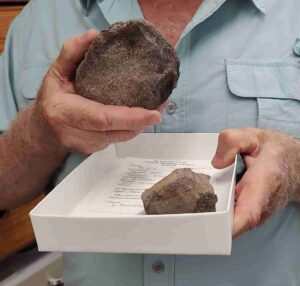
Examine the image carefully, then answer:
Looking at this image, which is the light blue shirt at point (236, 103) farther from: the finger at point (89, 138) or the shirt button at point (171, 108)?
the finger at point (89, 138)

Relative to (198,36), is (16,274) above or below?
below

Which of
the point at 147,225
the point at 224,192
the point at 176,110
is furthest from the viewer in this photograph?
the point at 176,110

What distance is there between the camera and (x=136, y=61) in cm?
59

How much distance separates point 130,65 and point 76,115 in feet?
0.28

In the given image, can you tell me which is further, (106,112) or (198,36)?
(198,36)

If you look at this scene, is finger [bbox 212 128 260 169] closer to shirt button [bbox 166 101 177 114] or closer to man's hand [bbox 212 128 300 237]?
man's hand [bbox 212 128 300 237]

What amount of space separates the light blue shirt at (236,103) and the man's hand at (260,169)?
72 millimetres

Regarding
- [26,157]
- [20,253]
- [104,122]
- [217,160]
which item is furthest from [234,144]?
[20,253]

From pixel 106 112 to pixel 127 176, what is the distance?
134 mm

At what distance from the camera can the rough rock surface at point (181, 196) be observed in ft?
1.73

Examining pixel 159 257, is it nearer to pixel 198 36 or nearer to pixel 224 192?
pixel 224 192

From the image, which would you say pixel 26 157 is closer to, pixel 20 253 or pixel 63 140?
pixel 63 140

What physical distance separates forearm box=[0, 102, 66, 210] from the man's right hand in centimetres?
2

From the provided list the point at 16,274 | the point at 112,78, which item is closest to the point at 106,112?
the point at 112,78
